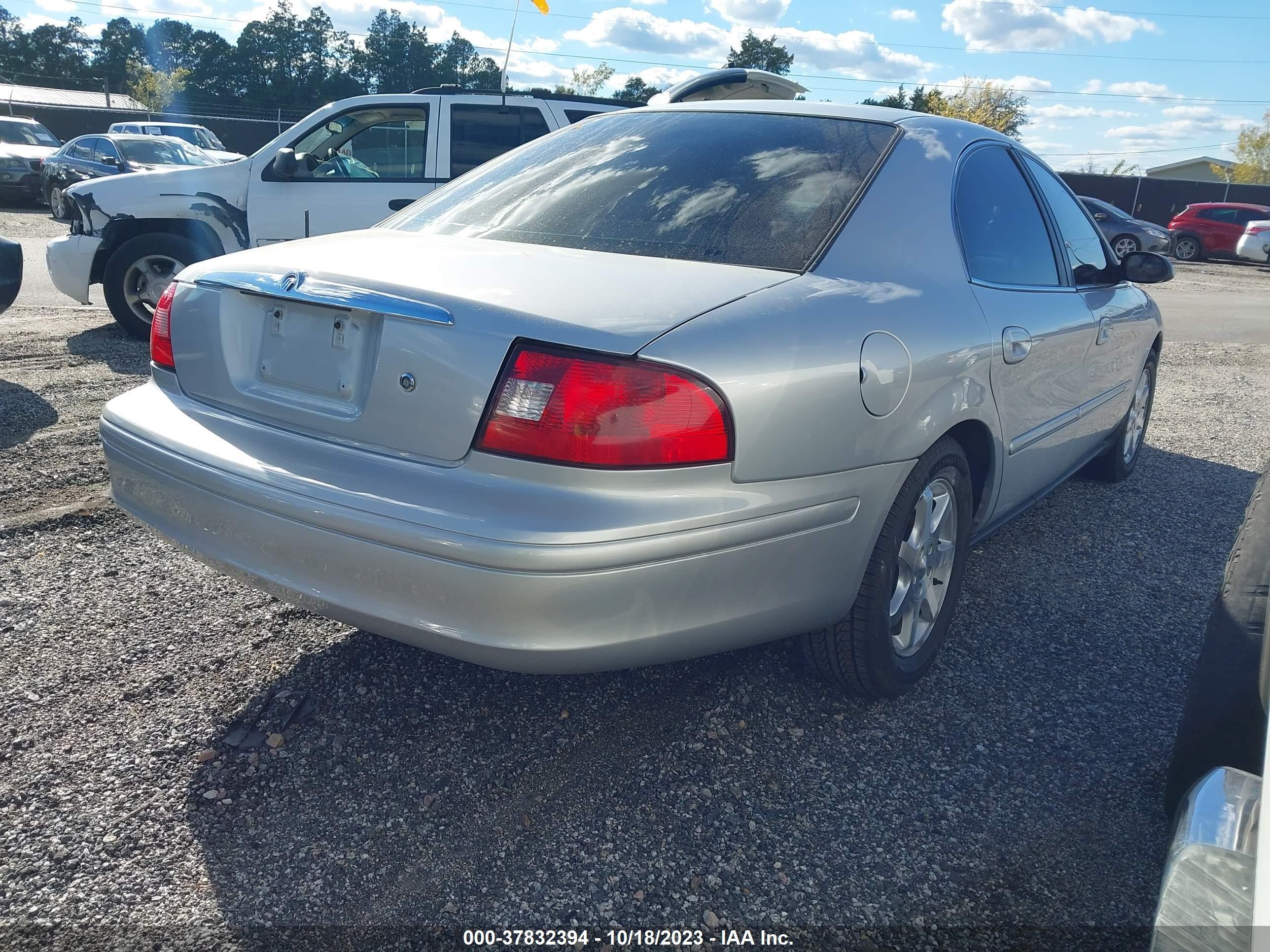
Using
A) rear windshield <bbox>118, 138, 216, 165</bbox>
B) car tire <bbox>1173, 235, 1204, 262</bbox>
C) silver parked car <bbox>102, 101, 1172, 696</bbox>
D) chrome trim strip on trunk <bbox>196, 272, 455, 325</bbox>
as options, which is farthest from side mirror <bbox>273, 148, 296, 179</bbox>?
car tire <bbox>1173, 235, 1204, 262</bbox>

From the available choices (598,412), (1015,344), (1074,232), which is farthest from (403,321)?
(1074,232)

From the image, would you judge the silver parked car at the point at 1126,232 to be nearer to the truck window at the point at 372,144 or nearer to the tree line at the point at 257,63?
the truck window at the point at 372,144

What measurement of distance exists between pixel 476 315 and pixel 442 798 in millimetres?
1064

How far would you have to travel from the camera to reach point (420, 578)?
192 centimetres

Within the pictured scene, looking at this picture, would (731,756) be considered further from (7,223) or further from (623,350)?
(7,223)

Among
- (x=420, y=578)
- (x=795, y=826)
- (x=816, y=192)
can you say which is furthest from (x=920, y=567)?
(x=420, y=578)

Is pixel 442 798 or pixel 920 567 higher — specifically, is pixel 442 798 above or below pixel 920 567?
below

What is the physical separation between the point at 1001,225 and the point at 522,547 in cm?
213

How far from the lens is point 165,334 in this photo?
2.52m

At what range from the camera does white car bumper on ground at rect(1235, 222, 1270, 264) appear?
22.4 metres

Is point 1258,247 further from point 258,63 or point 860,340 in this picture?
point 258,63

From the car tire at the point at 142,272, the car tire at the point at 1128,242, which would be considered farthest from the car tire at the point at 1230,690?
the car tire at the point at 1128,242

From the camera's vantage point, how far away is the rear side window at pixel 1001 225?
9.45ft

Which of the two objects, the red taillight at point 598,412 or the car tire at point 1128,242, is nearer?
the red taillight at point 598,412
